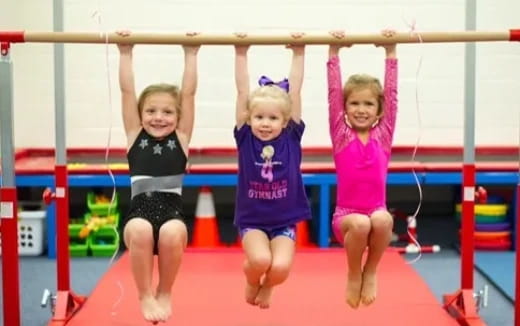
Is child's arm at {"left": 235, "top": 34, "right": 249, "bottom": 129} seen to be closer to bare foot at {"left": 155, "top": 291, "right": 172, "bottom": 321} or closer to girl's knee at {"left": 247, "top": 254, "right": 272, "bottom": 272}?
girl's knee at {"left": 247, "top": 254, "right": 272, "bottom": 272}

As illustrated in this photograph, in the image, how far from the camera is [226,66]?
6332mm

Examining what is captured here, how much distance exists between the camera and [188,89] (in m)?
3.69

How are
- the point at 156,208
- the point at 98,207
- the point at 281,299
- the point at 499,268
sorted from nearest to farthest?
1. the point at 156,208
2. the point at 281,299
3. the point at 499,268
4. the point at 98,207

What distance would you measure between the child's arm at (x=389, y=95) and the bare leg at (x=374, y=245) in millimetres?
330

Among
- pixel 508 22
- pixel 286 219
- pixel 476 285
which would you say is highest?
pixel 508 22

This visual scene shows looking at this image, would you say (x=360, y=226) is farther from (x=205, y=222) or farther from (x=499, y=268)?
(x=205, y=222)

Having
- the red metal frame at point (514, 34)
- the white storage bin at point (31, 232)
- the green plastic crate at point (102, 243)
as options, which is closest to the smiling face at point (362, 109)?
the red metal frame at point (514, 34)

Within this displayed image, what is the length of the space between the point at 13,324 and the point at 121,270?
1.14m

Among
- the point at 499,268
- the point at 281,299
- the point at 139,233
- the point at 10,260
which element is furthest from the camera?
the point at 499,268

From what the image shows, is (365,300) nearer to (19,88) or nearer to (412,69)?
(412,69)

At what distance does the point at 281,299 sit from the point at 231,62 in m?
2.26

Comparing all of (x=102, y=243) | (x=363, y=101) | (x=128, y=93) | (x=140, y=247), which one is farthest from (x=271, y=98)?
(x=102, y=243)

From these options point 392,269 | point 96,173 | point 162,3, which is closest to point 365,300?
point 392,269

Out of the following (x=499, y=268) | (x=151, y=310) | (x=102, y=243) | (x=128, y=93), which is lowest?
(x=499, y=268)
